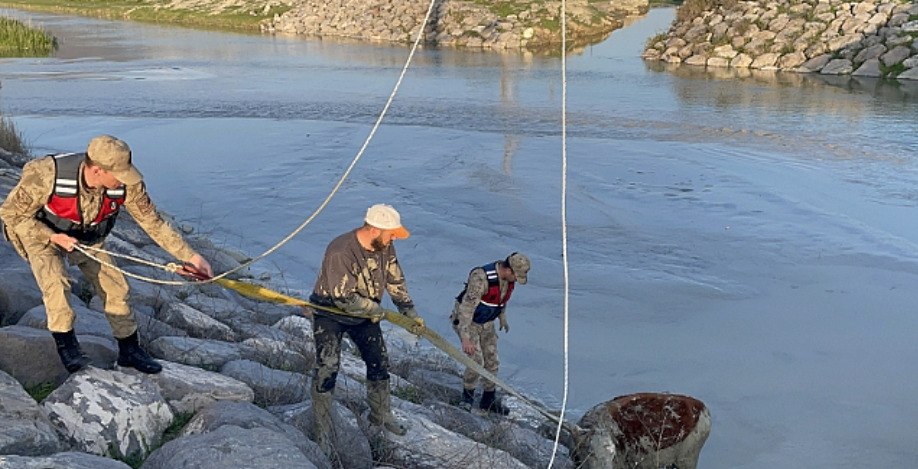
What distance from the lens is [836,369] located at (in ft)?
29.3

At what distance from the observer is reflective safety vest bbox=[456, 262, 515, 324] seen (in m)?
7.55

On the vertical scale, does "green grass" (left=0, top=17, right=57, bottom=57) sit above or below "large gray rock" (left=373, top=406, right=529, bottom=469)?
above

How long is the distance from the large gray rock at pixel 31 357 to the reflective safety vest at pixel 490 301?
321 cm

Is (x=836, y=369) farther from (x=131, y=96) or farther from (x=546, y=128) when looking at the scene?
(x=131, y=96)

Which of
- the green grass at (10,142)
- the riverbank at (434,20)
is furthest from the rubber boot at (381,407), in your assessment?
the riverbank at (434,20)

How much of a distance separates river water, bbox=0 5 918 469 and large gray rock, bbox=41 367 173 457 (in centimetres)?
427

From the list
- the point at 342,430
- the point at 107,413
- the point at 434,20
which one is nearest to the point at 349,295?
the point at 342,430

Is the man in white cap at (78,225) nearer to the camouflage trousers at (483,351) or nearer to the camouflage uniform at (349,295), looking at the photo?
the camouflage uniform at (349,295)

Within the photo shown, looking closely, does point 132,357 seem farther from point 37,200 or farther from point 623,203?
point 623,203

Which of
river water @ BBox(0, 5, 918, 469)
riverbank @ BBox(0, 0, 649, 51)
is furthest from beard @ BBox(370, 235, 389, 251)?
riverbank @ BBox(0, 0, 649, 51)

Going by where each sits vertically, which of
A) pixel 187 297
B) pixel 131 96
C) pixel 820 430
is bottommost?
pixel 820 430

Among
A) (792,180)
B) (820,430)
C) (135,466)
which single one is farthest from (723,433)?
(792,180)

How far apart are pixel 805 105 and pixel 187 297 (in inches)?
795

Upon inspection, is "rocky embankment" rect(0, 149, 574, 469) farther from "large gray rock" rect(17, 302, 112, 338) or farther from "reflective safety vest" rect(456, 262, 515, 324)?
"reflective safety vest" rect(456, 262, 515, 324)
